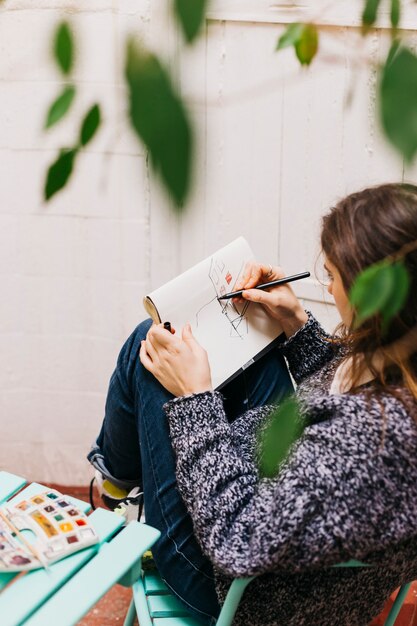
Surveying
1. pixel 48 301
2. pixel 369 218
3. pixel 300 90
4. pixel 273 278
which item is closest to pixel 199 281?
pixel 273 278

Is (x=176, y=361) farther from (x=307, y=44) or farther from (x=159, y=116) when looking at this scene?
(x=159, y=116)

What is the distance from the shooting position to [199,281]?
57.2 inches

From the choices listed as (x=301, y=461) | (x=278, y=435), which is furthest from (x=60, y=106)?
(x=301, y=461)

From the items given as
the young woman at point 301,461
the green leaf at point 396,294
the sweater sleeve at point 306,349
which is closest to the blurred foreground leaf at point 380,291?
the green leaf at point 396,294

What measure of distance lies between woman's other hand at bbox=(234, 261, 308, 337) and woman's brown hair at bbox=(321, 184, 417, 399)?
0.33m

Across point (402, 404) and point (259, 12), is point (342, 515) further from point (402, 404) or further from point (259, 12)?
point (259, 12)

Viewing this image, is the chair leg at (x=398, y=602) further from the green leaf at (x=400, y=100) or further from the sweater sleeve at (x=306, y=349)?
the green leaf at (x=400, y=100)

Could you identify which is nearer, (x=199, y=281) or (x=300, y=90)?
(x=199, y=281)

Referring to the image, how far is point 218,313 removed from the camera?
1.49m

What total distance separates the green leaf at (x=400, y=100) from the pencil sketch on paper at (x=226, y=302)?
3.40ft

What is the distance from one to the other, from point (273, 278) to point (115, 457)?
1.63 ft

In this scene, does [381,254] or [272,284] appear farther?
[272,284]

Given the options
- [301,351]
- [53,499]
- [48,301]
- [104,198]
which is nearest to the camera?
[53,499]

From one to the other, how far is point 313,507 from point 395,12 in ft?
2.28
